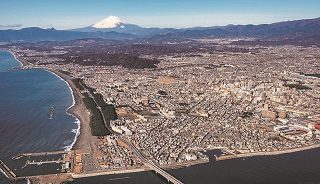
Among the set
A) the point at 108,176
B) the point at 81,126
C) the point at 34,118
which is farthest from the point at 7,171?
the point at 34,118

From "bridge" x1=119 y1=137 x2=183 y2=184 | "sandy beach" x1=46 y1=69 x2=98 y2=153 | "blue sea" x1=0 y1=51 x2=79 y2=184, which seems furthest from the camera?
"blue sea" x1=0 y1=51 x2=79 y2=184

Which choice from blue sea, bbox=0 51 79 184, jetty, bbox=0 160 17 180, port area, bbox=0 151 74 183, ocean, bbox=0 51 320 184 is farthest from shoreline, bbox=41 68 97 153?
jetty, bbox=0 160 17 180

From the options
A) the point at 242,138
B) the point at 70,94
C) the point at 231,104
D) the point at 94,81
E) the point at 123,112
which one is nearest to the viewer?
the point at 242,138

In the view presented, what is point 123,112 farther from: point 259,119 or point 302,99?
point 302,99

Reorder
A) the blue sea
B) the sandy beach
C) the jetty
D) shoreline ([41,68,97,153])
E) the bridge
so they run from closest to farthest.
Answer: the bridge, the jetty, the sandy beach, shoreline ([41,68,97,153]), the blue sea

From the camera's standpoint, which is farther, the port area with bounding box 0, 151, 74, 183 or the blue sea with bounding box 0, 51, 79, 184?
the blue sea with bounding box 0, 51, 79, 184

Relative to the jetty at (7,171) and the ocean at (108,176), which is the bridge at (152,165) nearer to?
the ocean at (108,176)

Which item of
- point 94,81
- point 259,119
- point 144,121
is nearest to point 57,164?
point 144,121

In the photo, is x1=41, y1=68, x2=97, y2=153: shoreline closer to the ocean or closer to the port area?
the ocean
